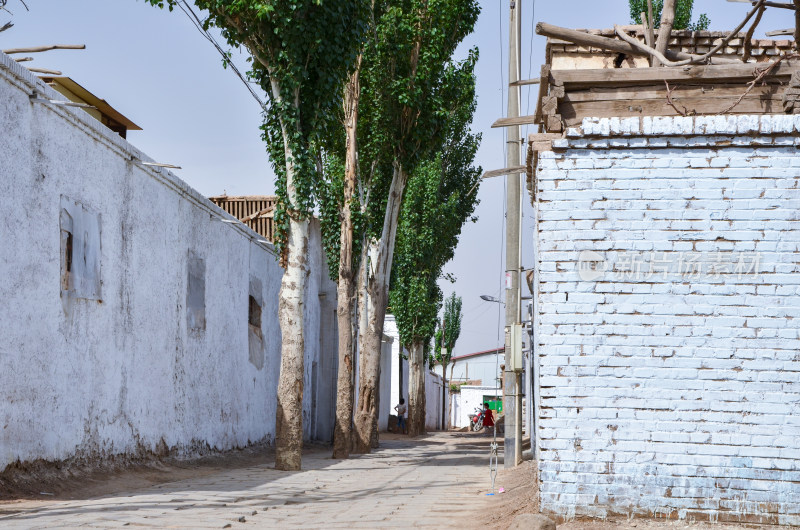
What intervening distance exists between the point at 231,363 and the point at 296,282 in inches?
166

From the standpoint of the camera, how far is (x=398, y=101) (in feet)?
59.3

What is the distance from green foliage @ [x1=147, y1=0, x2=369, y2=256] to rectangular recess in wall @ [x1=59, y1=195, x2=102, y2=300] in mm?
3313

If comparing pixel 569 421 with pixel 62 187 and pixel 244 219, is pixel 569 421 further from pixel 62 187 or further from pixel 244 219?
pixel 244 219

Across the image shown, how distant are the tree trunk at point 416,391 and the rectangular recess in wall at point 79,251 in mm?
22224

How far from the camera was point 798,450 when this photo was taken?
7066mm

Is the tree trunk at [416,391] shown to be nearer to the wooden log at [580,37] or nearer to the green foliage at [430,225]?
the green foliage at [430,225]

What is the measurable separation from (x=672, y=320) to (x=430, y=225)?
2253 centimetres

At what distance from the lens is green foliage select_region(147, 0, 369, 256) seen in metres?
13.3

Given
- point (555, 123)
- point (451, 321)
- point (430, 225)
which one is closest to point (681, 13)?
point (430, 225)

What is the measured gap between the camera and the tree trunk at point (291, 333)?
13805 millimetres

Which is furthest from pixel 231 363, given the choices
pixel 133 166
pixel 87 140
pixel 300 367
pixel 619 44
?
pixel 619 44

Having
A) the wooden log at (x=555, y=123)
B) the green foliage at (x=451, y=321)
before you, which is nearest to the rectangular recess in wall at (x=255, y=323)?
the wooden log at (x=555, y=123)

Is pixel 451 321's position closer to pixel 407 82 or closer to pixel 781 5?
pixel 407 82

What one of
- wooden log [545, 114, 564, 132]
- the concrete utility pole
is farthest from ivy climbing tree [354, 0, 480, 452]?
wooden log [545, 114, 564, 132]
